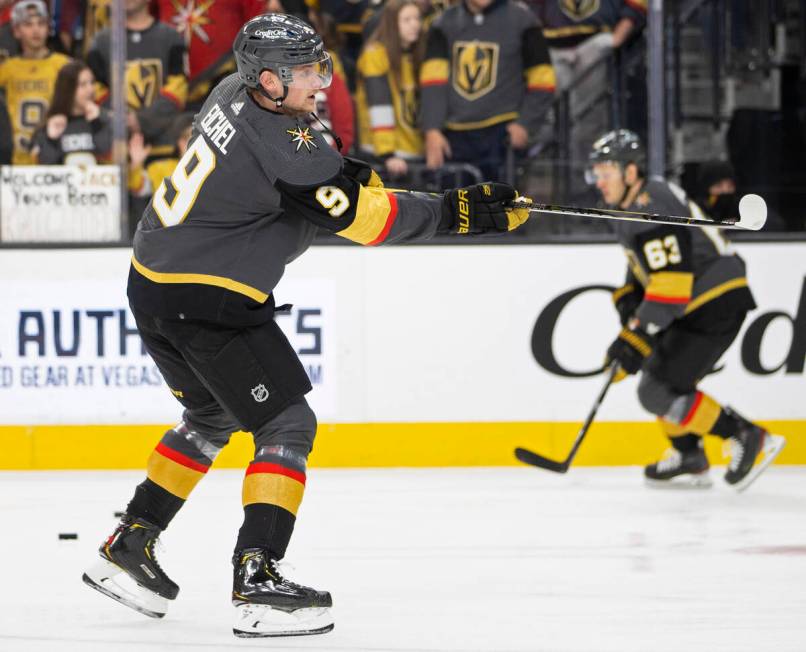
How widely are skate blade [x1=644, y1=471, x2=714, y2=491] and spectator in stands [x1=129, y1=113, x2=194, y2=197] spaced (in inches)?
86.0

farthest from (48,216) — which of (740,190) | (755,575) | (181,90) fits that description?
(755,575)

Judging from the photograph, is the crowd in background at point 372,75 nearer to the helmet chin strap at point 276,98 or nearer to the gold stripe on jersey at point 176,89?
the gold stripe on jersey at point 176,89

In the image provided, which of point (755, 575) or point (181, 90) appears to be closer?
point (755, 575)

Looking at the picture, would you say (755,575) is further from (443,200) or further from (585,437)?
(585,437)

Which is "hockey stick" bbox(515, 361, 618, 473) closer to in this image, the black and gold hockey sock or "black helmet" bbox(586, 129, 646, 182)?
"black helmet" bbox(586, 129, 646, 182)

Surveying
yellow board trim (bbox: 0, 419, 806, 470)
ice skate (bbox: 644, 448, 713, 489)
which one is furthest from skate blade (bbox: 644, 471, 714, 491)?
yellow board trim (bbox: 0, 419, 806, 470)

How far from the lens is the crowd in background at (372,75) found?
5.41m

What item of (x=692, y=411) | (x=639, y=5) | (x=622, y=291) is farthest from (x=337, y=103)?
(x=692, y=411)

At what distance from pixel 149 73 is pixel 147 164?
0.41 meters

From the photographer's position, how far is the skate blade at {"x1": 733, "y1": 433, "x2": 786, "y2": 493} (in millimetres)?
4488

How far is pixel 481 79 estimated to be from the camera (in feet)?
18.2

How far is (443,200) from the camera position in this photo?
2650mm

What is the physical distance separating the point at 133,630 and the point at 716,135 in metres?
3.95

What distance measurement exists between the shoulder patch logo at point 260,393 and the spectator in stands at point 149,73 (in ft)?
9.69
